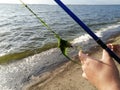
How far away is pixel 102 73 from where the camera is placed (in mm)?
1675

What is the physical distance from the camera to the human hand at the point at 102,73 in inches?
65.2

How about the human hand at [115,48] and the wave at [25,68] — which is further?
the wave at [25,68]

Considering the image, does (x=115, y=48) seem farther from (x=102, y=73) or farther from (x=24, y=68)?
(x=24, y=68)

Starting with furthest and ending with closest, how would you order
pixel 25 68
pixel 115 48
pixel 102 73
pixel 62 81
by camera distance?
pixel 25 68, pixel 62 81, pixel 115 48, pixel 102 73

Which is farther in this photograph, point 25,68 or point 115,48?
point 25,68

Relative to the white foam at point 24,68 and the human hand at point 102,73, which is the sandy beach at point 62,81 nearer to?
the white foam at point 24,68

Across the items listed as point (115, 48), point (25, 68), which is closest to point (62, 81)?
point (25, 68)

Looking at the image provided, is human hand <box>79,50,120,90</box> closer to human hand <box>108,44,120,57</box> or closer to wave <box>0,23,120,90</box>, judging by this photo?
human hand <box>108,44,120,57</box>

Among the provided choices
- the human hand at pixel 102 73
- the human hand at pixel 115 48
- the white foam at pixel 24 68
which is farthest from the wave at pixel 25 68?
the human hand at pixel 102 73

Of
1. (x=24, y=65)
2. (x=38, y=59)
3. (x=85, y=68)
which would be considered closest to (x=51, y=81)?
(x=24, y=65)

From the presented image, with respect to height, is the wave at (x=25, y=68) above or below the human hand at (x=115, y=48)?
below

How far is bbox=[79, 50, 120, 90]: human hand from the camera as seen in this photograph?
1.66 metres

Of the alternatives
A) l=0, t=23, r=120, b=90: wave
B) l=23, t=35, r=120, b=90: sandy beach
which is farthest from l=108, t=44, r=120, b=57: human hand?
l=0, t=23, r=120, b=90: wave

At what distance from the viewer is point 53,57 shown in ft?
46.2
